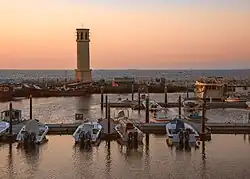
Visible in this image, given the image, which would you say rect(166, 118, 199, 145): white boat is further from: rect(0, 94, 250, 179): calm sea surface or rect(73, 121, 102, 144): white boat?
rect(73, 121, 102, 144): white boat

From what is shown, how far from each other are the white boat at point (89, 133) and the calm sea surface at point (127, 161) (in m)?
0.48

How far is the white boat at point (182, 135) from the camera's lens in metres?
24.4

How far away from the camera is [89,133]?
2512 centimetres

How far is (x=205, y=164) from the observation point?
21031 millimetres

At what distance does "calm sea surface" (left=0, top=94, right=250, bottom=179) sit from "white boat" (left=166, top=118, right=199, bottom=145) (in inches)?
24.2

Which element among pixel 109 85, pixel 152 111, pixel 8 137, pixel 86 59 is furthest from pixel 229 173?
pixel 109 85

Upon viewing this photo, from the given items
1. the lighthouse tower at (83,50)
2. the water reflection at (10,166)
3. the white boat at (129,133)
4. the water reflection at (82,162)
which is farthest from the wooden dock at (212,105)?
the water reflection at (10,166)

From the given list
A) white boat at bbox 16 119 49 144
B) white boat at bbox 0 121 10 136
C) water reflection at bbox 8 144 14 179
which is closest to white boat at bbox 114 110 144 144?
white boat at bbox 16 119 49 144

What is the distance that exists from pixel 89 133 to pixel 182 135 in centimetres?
480

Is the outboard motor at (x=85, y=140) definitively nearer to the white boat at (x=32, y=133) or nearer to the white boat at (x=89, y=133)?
the white boat at (x=89, y=133)

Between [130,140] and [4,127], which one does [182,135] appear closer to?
[130,140]

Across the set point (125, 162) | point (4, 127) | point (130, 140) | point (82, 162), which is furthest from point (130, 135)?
point (4, 127)

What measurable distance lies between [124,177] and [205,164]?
4.07 meters

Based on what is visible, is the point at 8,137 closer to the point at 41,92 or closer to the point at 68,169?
the point at 68,169
